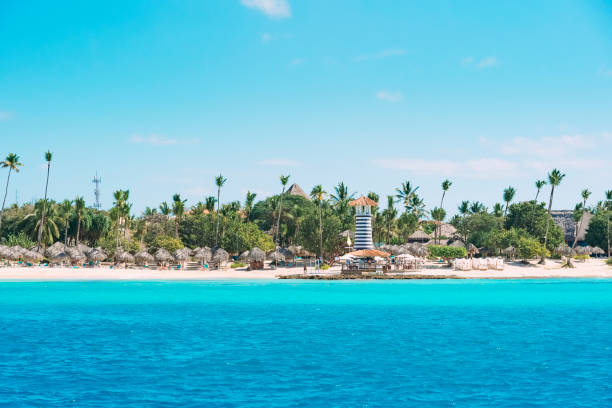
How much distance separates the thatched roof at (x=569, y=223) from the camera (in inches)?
3602

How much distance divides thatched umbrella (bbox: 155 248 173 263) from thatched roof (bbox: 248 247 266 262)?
9.08 m

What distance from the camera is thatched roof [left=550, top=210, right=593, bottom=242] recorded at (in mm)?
91500

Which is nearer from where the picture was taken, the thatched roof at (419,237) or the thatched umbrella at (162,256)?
the thatched umbrella at (162,256)

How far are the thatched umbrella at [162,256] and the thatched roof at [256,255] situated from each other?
29.8 ft

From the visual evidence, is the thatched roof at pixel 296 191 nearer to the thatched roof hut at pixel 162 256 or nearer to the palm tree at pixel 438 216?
the palm tree at pixel 438 216

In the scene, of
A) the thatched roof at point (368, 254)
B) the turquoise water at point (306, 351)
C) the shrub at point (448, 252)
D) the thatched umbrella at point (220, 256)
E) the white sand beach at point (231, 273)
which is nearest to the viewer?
the turquoise water at point (306, 351)

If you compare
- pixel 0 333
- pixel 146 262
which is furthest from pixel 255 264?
pixel 0 333

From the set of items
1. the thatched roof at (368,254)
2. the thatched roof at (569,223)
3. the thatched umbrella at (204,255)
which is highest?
the thatched roof at (569,223)

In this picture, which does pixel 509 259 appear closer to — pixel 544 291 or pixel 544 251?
pixel 544 251

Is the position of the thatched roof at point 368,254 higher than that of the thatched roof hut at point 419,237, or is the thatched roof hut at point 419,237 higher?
the thatched roof hut at point 419,237

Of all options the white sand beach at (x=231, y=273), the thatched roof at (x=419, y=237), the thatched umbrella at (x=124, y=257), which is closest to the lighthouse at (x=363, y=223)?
the white sand beach at (x=231, y=273)

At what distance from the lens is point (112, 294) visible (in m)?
43.8

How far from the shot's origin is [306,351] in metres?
21.1

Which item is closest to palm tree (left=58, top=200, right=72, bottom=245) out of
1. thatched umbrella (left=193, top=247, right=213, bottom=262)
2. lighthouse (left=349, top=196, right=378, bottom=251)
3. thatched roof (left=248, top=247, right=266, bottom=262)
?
Result: thatched umbrella (left=193, top=247, right=213, bottom=262)
